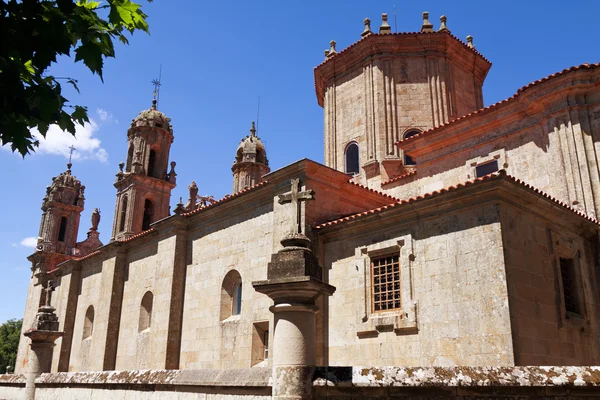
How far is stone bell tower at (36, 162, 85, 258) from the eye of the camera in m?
33.8

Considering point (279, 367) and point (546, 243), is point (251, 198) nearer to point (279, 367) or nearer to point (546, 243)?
point (546, 243)

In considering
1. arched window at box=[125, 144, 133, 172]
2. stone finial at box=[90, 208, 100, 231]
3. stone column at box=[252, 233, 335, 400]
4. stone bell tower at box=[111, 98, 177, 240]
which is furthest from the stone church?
stone finial at box=[90, 208, 100, 231]

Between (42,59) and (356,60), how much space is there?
64.7 ft

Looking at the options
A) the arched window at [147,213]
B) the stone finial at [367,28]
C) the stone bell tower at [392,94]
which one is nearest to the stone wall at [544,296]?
the stone bell tower at [392,94]

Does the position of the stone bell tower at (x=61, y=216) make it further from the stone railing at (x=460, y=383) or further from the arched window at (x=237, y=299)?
the stone railing at (x=460, y=383)

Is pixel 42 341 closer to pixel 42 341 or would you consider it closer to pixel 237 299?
pixel 42 341

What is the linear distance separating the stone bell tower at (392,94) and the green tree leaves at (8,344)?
4896 cm

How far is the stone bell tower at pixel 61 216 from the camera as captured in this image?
33812mm

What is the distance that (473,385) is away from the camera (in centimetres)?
411

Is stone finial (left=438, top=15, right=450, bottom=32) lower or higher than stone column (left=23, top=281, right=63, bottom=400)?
higher

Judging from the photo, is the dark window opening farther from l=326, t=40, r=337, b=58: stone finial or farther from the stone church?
l=326, t=40, r=337, b=58: stone finial

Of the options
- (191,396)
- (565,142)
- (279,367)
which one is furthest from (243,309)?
(565,142)

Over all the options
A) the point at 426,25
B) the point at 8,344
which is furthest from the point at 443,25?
the point at 8,344

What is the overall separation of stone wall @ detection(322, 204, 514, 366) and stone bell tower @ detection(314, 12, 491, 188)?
842 centimetres
